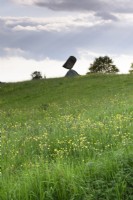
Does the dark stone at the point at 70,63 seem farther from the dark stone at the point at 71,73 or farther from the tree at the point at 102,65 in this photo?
A: the tree at the point at 102,65

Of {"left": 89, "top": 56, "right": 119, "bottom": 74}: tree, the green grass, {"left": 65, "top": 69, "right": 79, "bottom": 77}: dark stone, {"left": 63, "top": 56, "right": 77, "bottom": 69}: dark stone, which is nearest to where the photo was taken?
the green grass

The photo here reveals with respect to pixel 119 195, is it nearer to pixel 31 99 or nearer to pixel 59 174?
pixel 59 174

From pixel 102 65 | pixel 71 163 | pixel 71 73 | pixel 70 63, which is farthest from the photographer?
pixel 102 65

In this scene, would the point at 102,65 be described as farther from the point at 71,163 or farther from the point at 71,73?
the point at 71,163

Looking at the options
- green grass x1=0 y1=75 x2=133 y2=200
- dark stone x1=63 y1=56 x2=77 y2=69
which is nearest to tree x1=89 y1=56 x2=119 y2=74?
dark stone x1=63 y1=56 x2=77 y2=69

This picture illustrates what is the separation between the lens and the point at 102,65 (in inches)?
3625

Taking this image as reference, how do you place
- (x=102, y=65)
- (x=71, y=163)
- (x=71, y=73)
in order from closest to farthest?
(x=71, y=163) → (x=71, y=73) → (x=102, y=65)

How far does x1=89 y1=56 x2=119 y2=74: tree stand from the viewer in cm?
9194

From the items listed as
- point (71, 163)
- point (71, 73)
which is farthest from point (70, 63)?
point (71, 163)

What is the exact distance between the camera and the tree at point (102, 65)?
91.9m

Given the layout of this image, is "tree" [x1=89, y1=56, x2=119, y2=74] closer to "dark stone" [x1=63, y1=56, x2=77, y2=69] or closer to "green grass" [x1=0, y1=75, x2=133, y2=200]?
"dark stone" [x1=63, y1=56, x2=77, y2=69]

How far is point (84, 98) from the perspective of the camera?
39156mm

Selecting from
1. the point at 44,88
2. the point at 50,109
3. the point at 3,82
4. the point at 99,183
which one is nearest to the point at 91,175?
the point at 99,183

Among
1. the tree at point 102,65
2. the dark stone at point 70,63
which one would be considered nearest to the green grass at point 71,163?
the dark stone at point 70,63
